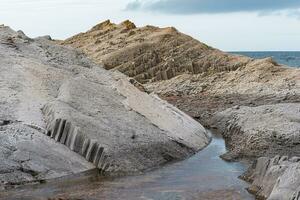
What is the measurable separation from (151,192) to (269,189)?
410 centimetres

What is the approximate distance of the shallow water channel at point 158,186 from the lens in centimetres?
1869

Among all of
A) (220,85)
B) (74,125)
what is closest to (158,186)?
(74,125)

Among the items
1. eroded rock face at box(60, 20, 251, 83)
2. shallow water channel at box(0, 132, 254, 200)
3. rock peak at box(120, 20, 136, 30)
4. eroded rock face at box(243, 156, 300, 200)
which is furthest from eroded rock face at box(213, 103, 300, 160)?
rock peak at box(120, 20, 136, 30)

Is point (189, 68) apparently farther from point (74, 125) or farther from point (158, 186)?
point (158, 186)

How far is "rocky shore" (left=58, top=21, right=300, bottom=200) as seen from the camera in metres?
26.1

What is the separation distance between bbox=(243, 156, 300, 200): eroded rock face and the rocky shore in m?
0.05

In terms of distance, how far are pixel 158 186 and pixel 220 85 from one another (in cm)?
3377

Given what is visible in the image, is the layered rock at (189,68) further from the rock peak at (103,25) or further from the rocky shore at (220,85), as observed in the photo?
the rock peak at (103,25)

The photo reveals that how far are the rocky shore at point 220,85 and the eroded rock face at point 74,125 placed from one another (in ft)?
10.5

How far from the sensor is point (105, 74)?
34219 millimetres

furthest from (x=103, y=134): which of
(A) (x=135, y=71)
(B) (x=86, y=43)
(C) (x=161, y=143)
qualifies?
(B) (x=86, y=43)

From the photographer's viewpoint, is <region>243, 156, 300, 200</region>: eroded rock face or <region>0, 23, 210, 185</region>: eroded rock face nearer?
<region>243, 156, 300, 200</region>: eroded rock face

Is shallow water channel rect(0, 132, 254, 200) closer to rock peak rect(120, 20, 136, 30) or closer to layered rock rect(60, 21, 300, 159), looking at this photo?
layered rock rect(60, 21, 300, 159)

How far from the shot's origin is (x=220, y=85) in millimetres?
53000
